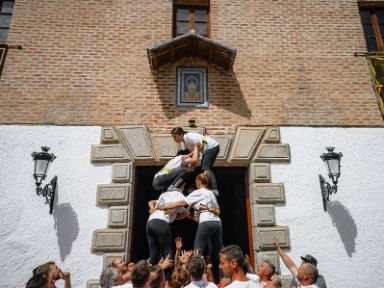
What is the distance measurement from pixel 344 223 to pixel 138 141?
4.04 m

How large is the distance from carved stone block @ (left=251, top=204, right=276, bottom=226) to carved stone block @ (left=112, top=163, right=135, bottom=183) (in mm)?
2315

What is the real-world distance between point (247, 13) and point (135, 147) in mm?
4106

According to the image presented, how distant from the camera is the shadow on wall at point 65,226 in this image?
18.9ft

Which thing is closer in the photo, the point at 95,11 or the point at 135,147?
the point at 135,147

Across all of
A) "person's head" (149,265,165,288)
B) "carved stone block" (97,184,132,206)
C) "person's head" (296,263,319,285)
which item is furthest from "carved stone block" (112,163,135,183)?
"person's head" (296,263,319,285)

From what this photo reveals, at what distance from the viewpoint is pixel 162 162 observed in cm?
645

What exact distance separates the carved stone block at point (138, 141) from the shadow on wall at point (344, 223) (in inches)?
135

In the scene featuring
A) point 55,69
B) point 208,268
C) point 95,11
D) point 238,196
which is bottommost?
point 208,268

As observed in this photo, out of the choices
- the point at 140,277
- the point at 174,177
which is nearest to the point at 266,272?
the point at 174,177

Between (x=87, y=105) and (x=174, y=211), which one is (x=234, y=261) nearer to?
(x=174, y=211)

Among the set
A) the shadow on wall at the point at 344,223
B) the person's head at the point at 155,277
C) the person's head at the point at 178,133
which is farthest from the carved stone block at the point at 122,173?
the shadow on wall at the point at 344,223

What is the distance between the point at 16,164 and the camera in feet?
20.5

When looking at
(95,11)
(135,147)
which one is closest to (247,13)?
(95,11)

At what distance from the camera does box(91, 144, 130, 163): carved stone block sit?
20.8ft
